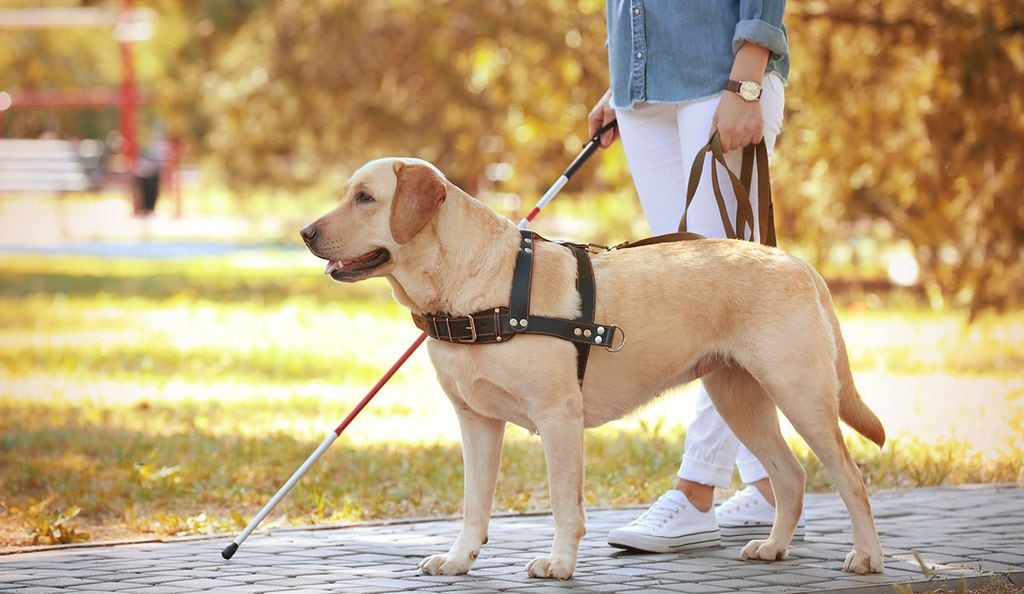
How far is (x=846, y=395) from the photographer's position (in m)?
4.99

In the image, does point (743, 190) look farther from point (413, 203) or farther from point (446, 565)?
point (446, 565)

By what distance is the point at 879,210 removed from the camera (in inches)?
648

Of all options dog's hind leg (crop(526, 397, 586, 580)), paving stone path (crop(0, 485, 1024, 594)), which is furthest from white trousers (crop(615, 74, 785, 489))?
dog's hind leg (crop(526, 397, 586, 580))

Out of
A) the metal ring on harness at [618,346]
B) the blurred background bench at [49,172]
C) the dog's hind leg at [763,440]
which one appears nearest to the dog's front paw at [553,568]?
the metal ring on harness at [618,346]

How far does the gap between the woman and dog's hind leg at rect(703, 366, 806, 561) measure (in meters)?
0.22

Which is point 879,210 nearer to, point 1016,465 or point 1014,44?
point 1014,44

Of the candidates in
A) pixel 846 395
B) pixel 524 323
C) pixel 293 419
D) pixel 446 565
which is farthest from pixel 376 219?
pixel 293 419

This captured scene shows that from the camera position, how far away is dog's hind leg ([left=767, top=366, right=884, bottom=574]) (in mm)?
4781

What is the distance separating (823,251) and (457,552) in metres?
11.3

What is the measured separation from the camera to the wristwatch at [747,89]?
521 cm

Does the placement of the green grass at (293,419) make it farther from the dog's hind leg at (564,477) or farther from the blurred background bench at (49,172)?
the blurred background bench at (49,172)

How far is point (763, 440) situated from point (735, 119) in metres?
1.17

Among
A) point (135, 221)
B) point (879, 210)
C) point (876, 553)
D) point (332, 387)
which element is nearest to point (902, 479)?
point (876, 553)

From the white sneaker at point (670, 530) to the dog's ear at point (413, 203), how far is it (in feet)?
4.75
